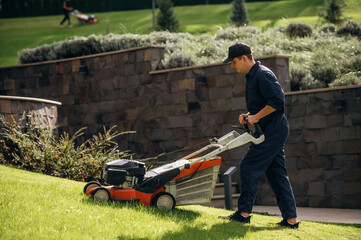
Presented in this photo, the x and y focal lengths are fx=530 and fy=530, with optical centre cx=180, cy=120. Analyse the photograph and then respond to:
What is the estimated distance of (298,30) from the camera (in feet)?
58.4

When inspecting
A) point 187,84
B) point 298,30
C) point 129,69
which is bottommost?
point 187,84

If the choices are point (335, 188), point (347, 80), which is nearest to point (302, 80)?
point (347, 80)

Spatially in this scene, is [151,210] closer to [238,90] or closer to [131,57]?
[238,90]

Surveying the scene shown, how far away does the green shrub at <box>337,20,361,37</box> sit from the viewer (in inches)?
643

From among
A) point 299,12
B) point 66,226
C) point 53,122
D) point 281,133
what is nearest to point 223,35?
point 53,122

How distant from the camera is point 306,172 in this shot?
10.8m

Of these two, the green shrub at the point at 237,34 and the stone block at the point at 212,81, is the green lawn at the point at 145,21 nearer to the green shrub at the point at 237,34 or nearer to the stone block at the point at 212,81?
the green shrub at the point at 237,34

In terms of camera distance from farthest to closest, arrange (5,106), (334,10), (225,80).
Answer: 1. (334,10)
2. (225,80)
3. (5,106)

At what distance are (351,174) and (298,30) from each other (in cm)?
846

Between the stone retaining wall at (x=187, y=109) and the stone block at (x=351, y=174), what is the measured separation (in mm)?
19

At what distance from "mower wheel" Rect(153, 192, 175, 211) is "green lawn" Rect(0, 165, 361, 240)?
12 cm

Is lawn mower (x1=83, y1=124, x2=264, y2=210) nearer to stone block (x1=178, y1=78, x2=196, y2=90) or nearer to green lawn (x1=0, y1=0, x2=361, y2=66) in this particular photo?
stone block (x1=178, y1=78, x2=196, y2=90)

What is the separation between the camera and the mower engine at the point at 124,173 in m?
6.36

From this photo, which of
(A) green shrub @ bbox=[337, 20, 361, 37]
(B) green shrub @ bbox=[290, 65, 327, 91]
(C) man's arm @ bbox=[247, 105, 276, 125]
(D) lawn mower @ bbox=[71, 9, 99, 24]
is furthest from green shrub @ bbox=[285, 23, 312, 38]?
(D) lawn mower @ bbox=[71, 9, 99, 24]
